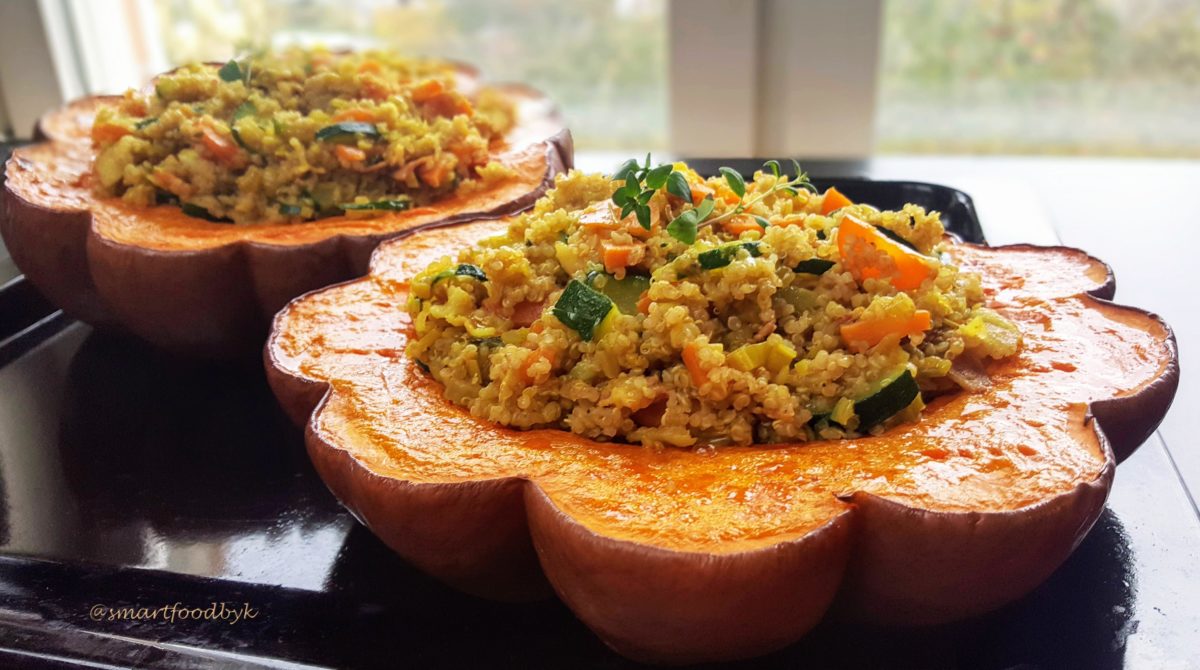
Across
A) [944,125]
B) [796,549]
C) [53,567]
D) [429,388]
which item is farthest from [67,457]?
[944,125]

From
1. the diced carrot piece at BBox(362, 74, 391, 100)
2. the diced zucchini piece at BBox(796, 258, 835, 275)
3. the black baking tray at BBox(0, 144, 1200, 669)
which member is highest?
the diced carrot piece at BBox(362, 74, 391, 100)

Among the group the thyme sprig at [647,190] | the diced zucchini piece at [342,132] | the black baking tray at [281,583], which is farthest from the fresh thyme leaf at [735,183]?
the diced zucchini piece at [342,132]

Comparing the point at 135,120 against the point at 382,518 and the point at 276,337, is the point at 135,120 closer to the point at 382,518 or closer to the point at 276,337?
the point at 276,337

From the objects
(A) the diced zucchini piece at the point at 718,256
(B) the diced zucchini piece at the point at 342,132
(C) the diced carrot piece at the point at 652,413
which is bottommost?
(C) the diced carrot piece at the point at 652,413

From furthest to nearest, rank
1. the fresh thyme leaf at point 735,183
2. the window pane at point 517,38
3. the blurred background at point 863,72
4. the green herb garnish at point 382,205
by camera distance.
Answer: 1. the blurred background at point 863,72
2. the window pane at point 517,38
3. the green herb garnish at point 382,205
4. the fresh thyme leaf at point 735,183

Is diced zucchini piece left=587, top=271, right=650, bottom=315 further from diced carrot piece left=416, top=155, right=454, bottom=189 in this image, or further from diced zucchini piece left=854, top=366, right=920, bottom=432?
diced carrot piece left=416, top=155, right=454, bottom=189

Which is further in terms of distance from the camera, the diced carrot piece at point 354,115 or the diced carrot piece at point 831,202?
the diced carrot piece at point 354,115

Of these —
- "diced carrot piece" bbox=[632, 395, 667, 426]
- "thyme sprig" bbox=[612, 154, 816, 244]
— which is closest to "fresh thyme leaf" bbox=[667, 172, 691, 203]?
"thyme sprig" bbox=[612, 154, 816, 244]

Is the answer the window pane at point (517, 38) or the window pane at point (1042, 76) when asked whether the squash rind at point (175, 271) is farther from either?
the window pane at point (1042, 76)
